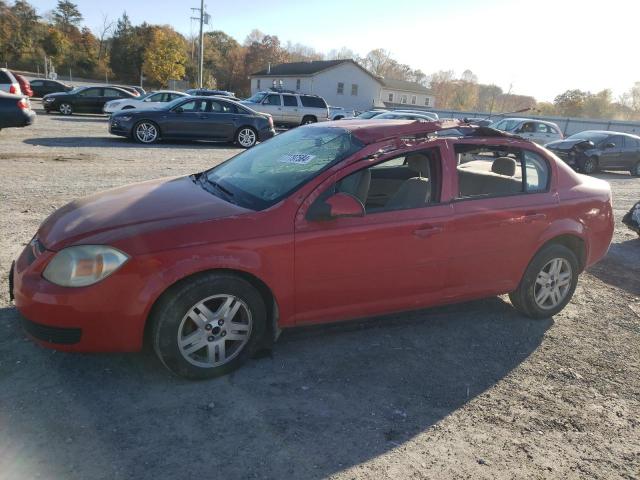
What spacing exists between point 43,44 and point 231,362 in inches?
2873

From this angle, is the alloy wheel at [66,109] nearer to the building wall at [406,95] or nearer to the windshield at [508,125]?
the windshield at [508,125]

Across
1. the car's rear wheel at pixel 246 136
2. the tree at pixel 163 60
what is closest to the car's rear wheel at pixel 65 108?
the car's rear wheel at pixel 246 136

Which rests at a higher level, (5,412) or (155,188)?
(155,188)

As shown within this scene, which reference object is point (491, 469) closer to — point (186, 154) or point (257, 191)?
point (257, 191)

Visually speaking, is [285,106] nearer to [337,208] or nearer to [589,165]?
[589,165]

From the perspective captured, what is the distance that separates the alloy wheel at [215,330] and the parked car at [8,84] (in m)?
14.2

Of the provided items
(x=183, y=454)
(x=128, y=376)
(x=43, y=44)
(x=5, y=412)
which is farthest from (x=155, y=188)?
(x=43, y=44)

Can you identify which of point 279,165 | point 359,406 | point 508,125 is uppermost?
point 508,125

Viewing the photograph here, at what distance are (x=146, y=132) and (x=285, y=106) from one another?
9769 mm

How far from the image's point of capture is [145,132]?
1504cm

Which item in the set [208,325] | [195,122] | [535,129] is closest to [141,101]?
[195,122]

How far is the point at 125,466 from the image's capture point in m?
2.47

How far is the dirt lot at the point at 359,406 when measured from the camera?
102 inches

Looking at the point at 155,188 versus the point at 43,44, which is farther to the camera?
the point at 43,44
